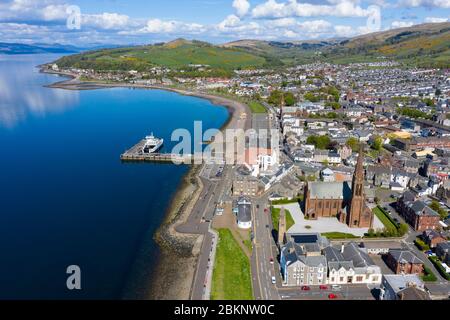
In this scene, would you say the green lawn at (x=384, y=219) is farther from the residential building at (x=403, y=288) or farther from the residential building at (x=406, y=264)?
the residential building at (x=403, y=288)

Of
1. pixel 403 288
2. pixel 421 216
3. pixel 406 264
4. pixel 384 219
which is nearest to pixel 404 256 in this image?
pixel 406 264

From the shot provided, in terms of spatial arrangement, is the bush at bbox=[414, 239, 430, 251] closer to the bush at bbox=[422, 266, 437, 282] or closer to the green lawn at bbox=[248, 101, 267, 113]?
the bush at bbox=[422, 266, 437, 282]

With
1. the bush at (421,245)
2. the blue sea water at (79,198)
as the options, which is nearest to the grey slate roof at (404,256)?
the bush at (421,245)

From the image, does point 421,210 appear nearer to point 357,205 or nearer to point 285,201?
point 357,205

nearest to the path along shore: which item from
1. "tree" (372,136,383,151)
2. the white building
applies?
the white building

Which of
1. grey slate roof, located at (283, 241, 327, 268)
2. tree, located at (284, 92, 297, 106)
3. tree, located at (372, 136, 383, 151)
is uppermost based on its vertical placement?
tree, located at (284, 92, 297, 106)

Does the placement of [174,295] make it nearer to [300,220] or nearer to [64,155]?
[300,220]

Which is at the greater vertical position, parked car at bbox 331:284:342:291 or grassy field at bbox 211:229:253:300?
grassy field at bbox 211:229:253:300
